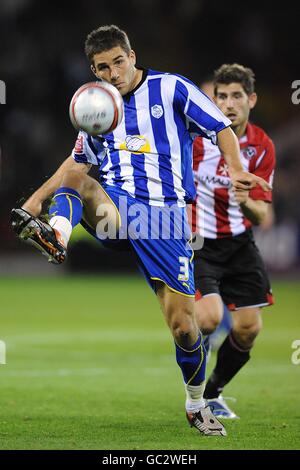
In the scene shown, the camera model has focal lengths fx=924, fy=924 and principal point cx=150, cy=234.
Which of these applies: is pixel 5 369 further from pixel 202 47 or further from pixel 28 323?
pixel 202 47

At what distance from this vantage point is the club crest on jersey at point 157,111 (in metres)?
5.11

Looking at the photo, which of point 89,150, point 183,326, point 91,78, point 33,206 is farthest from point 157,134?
point 91,78

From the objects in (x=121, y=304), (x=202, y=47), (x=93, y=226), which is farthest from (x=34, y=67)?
(x=93, y=226)

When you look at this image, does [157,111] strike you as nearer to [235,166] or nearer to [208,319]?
[235,166]

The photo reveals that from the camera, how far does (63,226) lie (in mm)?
4527

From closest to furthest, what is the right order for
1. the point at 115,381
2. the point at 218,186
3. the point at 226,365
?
the point at 226,365
the point at 218,186
the point at 115,381

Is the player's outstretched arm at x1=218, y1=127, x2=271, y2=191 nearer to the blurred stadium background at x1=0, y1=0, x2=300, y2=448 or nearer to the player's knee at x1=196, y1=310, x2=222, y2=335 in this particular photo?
the player's knee at x1=196, y1=310, x2=222, y2=335

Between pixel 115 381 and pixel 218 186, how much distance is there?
6.18 ft

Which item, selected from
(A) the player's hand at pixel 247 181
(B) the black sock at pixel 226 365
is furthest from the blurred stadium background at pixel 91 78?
(A) the player's hand at pixel 247 181

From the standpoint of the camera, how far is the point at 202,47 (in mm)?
21250

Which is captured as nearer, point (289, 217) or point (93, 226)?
point (93, 226)

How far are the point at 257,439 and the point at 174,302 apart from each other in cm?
85

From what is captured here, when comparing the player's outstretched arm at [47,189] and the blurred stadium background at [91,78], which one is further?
the blurred stadium background at [91,78]

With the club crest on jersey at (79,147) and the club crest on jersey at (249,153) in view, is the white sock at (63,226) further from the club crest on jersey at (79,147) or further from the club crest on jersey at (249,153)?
the club crest on jersey at (249,153)
